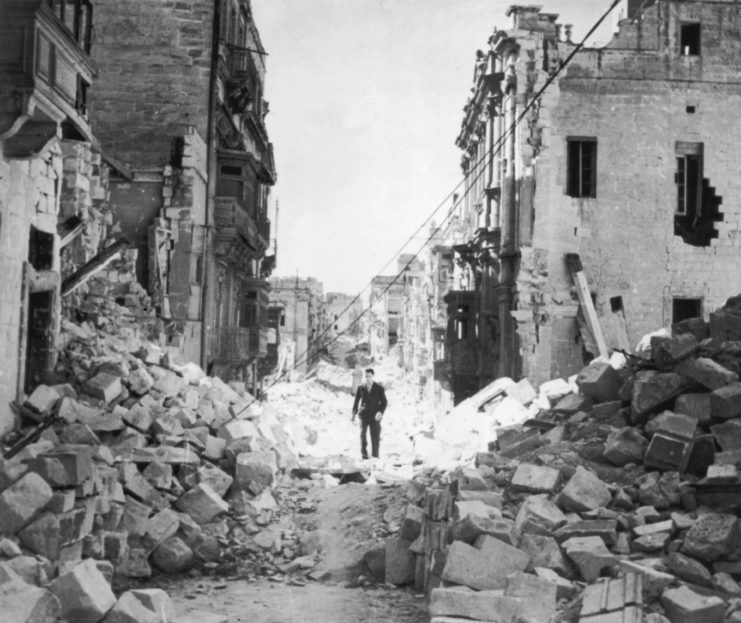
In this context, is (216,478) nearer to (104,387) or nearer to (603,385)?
(104,387)

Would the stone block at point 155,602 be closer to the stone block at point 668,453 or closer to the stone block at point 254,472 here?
the stone block at point 254,472

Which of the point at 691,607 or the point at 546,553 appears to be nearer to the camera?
the point at 691,607

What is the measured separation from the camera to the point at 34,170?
A: 9.64 metres

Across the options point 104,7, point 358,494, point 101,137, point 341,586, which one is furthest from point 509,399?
point 104,7

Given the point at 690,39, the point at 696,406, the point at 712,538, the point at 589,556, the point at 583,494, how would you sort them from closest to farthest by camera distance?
the point at 712,538 → the point at 589,556 → the point at 583,494 → the point at 696,406 → the point at 690,39

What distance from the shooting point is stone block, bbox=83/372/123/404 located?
400 inches

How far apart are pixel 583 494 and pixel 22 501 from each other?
5.28 m

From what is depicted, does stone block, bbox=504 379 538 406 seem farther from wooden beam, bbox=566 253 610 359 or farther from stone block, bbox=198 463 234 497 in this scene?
stone block, bbox=198 463 234 497

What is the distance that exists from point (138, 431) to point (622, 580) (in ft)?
20.3

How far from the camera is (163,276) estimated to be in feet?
63.6

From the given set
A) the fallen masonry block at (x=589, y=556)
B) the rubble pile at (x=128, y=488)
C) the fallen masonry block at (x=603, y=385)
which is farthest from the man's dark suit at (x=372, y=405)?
the fallen masonry block at (x=589, y=556)

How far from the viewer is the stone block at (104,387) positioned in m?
10.2

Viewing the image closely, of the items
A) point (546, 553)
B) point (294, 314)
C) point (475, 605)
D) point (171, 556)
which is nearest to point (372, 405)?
point (171, 556)

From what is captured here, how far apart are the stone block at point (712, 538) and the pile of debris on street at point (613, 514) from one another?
0.03 feet
